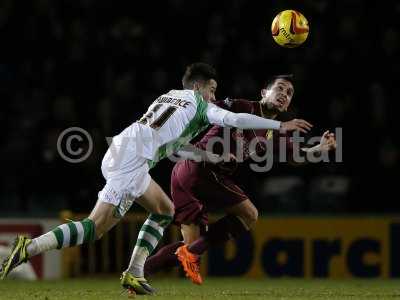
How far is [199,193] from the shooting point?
9.09 m

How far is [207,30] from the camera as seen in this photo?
1492 cm

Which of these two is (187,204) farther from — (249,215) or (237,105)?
(237,105)

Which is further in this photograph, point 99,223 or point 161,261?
point 161,261

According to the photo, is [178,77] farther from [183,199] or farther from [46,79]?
[183,199]

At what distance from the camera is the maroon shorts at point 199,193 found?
8992 mm

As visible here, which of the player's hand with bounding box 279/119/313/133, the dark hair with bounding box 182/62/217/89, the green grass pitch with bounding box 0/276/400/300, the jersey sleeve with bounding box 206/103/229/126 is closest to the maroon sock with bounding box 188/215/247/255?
the green grass pitch with bounding box 0/276/400/300

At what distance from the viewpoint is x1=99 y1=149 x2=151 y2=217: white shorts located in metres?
7.46

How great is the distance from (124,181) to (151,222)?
63 centimetres

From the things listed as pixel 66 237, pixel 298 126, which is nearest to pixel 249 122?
pixel 298 126

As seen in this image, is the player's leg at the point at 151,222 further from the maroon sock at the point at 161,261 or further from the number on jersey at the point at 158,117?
the maroon sock at the point at 161,261

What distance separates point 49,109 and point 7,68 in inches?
45.1

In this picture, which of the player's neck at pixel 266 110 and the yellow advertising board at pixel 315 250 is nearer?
the player's neck at pixel 266 110

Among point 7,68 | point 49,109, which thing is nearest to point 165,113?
point 49,109

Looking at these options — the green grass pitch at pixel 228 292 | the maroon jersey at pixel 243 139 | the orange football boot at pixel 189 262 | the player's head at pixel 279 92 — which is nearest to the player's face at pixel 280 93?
the player's head at pixel 279 92
